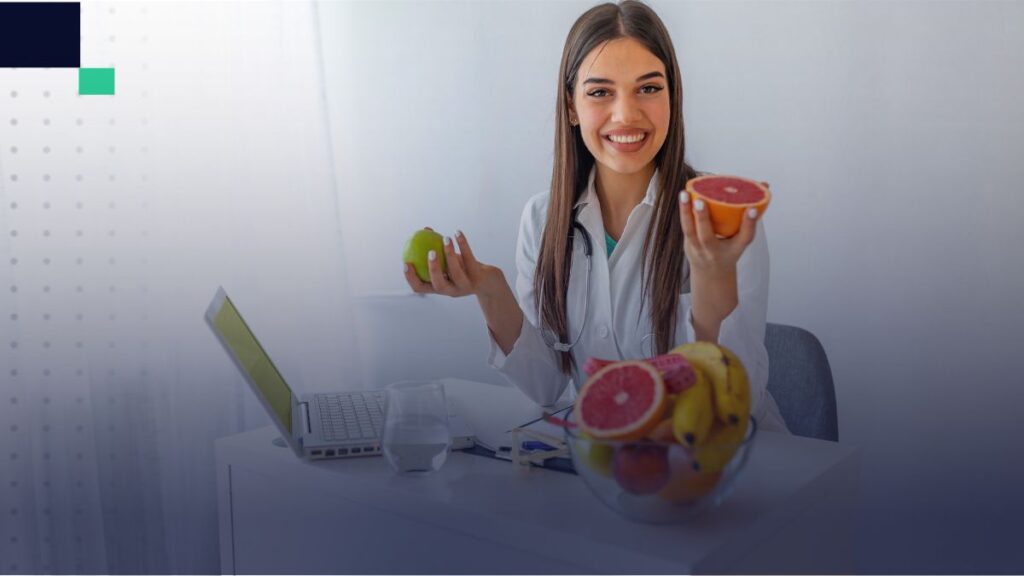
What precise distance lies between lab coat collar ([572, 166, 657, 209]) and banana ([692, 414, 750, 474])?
90cm

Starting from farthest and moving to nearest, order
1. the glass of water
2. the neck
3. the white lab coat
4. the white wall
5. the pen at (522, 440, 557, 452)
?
the white wall
the neck
the white lab coat
the pen at (522, 440, 557, 452)
the glass of water

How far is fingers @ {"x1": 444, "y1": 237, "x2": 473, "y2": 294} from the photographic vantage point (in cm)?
152

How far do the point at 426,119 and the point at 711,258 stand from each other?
67.6 inches

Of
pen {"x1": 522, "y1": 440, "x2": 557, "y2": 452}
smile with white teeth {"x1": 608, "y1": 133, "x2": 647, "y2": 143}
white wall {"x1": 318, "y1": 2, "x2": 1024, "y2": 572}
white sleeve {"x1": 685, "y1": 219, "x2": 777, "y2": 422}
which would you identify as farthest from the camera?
white wall {"x1": 318, "y1": 2, "x2": 1024, "y2": 572}

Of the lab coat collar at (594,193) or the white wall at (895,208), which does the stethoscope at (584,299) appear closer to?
the lab coat collar at (594,193)

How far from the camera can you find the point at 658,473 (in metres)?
0.98

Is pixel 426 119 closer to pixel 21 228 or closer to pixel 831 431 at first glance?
pixel 21 228

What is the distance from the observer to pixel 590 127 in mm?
1782

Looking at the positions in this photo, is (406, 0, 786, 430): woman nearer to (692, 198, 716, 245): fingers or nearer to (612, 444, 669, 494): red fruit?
(692, 198, 716, 245): fingers

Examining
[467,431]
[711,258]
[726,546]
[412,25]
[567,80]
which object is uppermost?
[412,25]

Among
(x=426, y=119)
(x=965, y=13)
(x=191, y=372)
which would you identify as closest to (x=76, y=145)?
(x=191, y=372)

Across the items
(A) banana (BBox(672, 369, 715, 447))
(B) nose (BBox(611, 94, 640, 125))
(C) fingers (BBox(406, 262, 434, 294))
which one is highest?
(B) nose (BBox(611, 94, 640, 125))

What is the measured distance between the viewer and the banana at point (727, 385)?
0.97 metres

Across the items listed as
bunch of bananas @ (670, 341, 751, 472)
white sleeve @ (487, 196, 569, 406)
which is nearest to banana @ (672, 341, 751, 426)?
bunch of bananas @ (670, 341, 751, 472)
